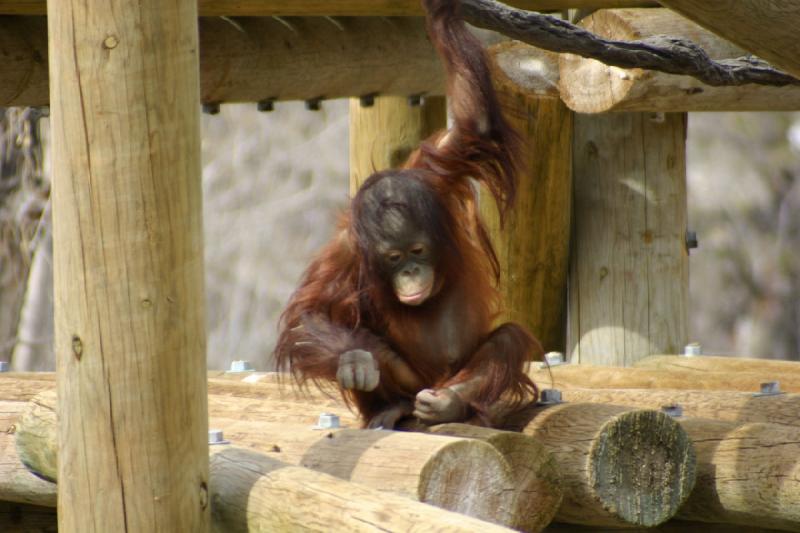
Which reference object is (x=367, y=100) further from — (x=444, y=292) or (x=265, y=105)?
(x=444, y=292)

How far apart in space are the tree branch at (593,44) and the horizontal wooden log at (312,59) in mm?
1689

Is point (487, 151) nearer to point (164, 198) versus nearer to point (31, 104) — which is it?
point (164, 198)

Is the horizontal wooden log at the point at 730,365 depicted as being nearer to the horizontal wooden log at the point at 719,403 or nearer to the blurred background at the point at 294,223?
the horizontal wooden log at the point at 719,403

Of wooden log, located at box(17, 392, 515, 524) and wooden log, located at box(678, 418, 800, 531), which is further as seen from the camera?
wooden log, located at box(678, 418, 800, 531)

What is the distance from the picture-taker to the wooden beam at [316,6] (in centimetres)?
377

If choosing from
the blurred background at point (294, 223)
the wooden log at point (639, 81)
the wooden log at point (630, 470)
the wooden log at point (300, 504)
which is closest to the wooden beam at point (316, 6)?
the wooden log at point (639, 81)

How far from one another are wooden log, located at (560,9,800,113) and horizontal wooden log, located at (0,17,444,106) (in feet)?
2.75

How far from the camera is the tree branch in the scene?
111 inches

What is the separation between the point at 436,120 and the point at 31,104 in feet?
5.19

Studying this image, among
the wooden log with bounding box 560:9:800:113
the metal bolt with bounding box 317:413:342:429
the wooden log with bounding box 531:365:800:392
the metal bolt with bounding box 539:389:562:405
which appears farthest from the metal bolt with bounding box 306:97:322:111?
the metal bolt with bounding box 317:413:342:429

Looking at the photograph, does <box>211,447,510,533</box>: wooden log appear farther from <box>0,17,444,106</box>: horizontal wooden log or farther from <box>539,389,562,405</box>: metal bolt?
<box>0,17,444,106</box>: horizontal wooden log

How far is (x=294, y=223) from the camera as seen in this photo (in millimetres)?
9781

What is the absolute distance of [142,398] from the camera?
2.26 meters

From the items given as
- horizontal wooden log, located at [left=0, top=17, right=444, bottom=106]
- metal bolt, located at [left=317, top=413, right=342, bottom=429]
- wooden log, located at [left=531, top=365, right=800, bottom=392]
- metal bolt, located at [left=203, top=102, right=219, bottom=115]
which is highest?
horizontal wooden log, located at [left=0, top=17, right=444, bottom=106]
